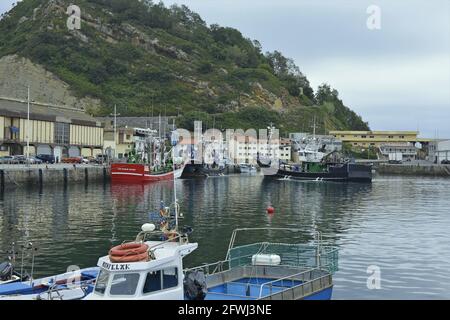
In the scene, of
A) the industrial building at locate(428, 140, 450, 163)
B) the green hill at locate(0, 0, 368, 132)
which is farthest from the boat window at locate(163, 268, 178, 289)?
the industrial building at locate(428, 140, 450, 163)

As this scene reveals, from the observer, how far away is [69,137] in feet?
335

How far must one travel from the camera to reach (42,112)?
10019 cm

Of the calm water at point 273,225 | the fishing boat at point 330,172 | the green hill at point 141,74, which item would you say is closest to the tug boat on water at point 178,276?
the calm water at point 273,225

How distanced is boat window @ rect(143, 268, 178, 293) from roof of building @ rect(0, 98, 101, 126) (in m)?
78.0

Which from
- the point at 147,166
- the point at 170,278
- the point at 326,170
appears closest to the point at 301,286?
the point at 170,278

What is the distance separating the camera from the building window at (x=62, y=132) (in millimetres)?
98812

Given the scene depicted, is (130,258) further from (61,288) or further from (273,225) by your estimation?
→ (273,225)

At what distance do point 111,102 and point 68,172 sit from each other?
81380 millimetres

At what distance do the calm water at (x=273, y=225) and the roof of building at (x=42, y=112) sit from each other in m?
24.3

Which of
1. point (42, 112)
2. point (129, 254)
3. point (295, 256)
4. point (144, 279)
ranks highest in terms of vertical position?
point (42, 112)

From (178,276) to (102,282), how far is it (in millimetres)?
2037

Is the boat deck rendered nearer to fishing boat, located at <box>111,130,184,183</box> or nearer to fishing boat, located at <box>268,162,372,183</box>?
fishing boat, located at <box>111,130,184,183</box>

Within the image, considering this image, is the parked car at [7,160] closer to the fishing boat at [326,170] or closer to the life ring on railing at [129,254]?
the fishing boat at [326,170]
